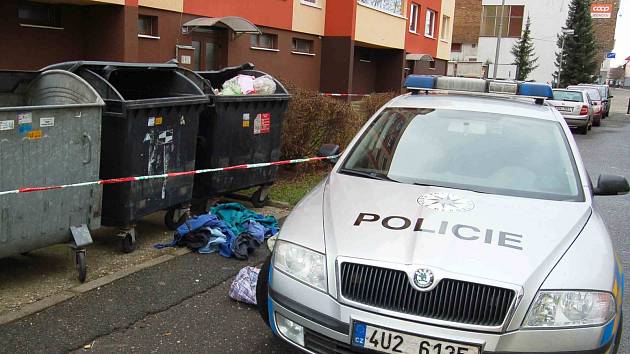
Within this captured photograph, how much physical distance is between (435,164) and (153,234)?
10.8 feet

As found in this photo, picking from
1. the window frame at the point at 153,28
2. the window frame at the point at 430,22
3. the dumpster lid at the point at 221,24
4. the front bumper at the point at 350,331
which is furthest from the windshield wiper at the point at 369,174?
the window frame at the point at 430,22

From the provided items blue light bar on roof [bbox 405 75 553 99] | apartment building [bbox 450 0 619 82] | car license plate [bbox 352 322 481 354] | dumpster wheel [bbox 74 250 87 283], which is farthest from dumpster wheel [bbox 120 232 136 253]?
apartment building [bbox 450 0 619 82]

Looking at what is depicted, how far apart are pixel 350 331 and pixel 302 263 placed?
0.44 meters

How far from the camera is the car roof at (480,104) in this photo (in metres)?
4.43

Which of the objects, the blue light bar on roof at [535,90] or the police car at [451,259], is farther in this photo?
the blue light bar on roof at [535,90]

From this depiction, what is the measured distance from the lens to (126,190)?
5168mm

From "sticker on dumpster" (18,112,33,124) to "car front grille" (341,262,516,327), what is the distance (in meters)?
2.76

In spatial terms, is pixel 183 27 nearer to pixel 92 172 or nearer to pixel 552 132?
pixel 92 172

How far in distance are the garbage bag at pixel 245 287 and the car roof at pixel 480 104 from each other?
1.75m

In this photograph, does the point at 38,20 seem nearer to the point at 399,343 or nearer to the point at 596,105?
the point at 399,343

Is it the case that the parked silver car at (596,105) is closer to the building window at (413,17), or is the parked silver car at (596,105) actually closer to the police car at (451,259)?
the building window at (413,17)

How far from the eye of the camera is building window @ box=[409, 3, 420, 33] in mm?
31741

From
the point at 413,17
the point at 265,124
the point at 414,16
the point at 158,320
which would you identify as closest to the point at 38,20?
the point at 265,124

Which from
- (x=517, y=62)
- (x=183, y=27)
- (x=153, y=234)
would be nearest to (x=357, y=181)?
(x=153, y=234)
